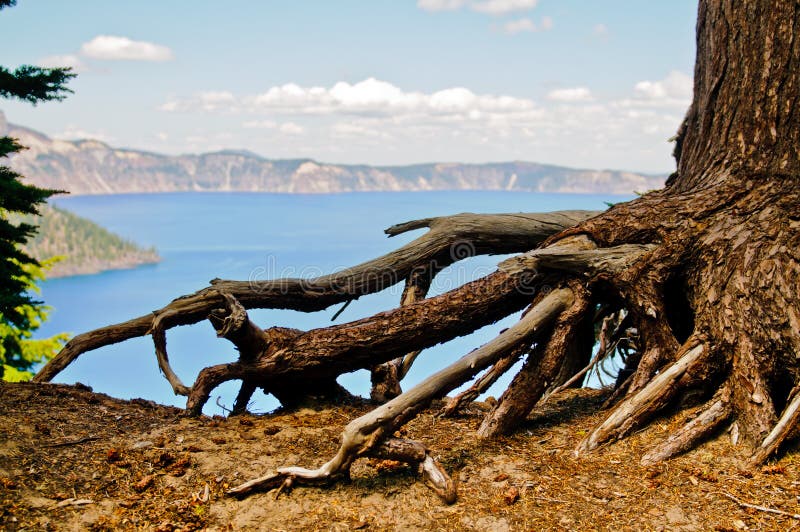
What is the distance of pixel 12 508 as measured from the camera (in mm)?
4758

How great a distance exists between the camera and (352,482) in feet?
17.9

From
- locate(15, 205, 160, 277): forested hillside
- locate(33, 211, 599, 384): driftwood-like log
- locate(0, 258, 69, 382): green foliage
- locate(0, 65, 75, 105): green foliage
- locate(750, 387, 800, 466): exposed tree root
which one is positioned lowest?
locate(15, 205, 160, 277): forested hillside

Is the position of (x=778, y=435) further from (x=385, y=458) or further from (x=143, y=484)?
(x=143, y=484)

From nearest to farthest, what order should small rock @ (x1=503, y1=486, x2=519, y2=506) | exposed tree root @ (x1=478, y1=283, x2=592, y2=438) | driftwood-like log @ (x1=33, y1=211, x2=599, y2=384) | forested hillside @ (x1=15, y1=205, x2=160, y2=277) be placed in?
small rock @ (x1=503, y1=486, x2=519, y2=506) < exposed tree root @ (x1=478, y1=283, x2=592, y2=438) < driftwood-like log @ (x1=33, y1=211, x2=599, y2=384) < forested hillside @ (x1=15, y1=205, x2=160, y2=277)

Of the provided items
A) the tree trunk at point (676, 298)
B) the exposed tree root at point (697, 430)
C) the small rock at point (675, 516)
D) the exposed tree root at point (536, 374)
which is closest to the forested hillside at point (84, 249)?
the tree trunk at point (676, 298)

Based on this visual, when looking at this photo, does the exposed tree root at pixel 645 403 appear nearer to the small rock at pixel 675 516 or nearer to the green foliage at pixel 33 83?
the small rock at pixel 675 516

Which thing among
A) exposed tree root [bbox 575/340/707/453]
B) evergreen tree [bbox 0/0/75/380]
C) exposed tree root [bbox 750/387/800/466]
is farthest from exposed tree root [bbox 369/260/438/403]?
evergreen tree [bbox 0/0/75/380]

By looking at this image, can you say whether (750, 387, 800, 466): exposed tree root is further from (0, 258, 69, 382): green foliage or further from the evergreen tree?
(0, 258, 69, 382): green foliage

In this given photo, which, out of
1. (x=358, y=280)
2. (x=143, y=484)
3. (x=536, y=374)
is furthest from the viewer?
(x=358, y=280)

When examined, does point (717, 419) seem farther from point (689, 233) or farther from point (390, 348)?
point (390, 348)

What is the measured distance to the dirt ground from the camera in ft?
15.9

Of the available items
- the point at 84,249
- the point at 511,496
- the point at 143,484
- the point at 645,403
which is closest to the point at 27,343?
the point at 143,484

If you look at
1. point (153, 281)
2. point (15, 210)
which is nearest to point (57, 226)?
point (153, 281)

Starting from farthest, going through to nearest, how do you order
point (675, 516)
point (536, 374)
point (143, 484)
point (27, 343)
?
point (27, 343)
point (536, 374)
point (143, 484)
point (675, 516)
